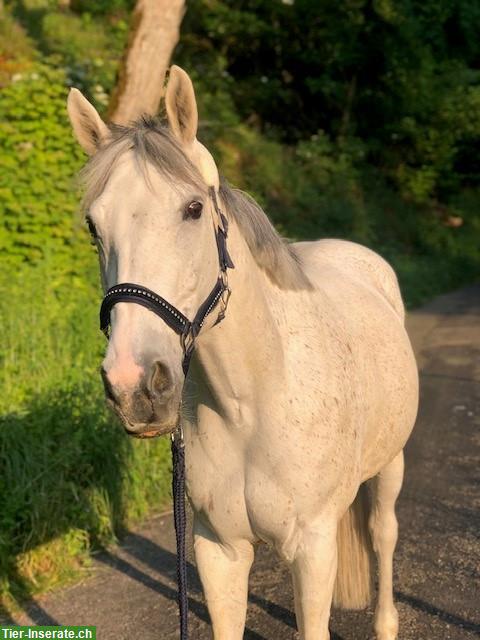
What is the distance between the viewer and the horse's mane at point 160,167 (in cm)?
234

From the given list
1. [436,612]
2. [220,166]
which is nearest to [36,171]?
[220,166]

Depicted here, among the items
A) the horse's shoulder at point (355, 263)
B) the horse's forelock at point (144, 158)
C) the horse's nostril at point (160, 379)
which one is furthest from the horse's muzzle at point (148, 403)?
the horse's shoulder at point (355, 263)

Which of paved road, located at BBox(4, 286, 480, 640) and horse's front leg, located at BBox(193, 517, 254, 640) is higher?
horse's front leg, located at BBox(193, 517, 254, 640)

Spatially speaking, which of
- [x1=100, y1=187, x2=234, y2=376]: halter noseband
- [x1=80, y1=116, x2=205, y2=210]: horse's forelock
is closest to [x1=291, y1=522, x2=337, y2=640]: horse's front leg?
[x1=100, y1=187, x2=234, y2=376]: halter noseband

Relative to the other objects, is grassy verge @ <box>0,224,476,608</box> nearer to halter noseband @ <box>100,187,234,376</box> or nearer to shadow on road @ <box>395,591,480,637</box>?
shadow on road @ <box>395,591,480,637</box>

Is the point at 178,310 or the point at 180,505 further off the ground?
the point at 178,310

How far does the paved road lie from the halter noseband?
2.10 meters

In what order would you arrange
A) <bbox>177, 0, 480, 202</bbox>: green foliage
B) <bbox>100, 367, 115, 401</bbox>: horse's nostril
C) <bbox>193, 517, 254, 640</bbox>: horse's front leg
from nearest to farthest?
1. <bbox>100, 367, 115, 401</bbox>: horse's nostril
2. <bbox>193, 517, 254, 640</bbox>: horse's front leg
3. <bbox>177, 0, 480, 202</bbox>: green foliage

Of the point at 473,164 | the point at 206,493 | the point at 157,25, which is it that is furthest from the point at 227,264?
the point at 473,164

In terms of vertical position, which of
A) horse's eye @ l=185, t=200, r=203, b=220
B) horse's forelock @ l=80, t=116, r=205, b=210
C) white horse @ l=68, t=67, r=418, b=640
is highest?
horse's forelock @ l=80, t=116, r=205, b=210

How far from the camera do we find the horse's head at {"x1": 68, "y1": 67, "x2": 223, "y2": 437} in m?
Result: 2.13

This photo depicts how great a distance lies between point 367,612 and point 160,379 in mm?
2523

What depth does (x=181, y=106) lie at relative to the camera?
240 centimetres

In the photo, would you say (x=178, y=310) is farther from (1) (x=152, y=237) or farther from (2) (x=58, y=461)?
(2) (x=58, y=461)
